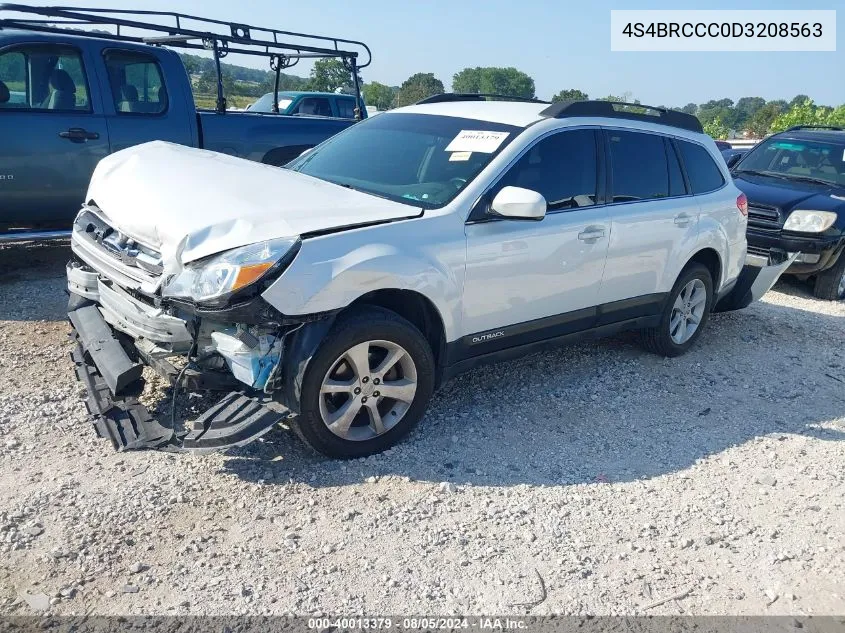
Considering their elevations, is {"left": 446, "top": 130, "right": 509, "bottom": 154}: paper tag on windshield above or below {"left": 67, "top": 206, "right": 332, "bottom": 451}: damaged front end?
above

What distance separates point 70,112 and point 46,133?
29cm

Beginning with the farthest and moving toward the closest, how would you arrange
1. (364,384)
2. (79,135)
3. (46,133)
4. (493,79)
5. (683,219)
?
(493,79) < (79,135) < (46,133) < (683,219) < (364,384)

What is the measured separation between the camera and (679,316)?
5738mm

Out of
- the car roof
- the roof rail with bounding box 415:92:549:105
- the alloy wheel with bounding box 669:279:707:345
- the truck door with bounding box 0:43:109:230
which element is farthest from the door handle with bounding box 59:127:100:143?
the car roof

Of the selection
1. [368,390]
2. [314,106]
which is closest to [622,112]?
[368,390]

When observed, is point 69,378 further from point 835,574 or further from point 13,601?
point 835,574

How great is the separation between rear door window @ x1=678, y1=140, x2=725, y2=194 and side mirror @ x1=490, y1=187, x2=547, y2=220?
210cm

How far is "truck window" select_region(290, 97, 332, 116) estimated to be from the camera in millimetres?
13094

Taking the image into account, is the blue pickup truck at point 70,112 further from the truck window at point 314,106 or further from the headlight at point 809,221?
the truck window at point 314,106

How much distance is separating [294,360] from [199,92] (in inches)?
185

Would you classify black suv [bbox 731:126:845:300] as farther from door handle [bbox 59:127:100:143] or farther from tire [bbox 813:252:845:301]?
door handle [bbox 59:127:100:143]

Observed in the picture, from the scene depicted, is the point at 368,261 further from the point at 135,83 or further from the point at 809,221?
the point at 809,221

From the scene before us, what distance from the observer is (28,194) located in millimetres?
6148

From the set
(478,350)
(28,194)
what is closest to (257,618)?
(478,350)
